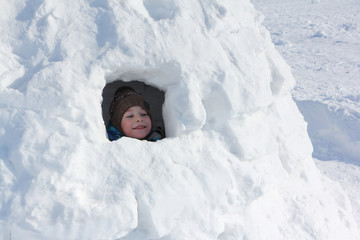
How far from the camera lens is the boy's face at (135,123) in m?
2.55

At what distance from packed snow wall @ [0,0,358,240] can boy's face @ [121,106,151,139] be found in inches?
14.7

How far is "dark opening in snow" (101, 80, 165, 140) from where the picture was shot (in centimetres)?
311

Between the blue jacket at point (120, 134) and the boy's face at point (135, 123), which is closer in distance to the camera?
the boy's face at point (135, 123)

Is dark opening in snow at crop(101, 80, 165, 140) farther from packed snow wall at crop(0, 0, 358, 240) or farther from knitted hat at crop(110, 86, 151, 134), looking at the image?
packed snow wall at crop(0, 0, 358, 240)

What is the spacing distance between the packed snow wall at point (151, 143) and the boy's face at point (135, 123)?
0.37 m

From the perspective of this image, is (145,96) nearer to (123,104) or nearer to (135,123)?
(123,104)

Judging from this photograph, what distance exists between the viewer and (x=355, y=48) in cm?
854

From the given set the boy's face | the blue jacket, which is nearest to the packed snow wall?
the boy's face

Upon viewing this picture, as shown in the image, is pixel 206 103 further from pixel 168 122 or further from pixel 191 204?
pixel 191 204

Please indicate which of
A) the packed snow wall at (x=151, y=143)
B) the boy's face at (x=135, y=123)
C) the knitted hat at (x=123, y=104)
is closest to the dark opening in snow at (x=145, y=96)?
the knitted hat at (x=123, y=104)

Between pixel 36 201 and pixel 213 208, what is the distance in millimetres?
832

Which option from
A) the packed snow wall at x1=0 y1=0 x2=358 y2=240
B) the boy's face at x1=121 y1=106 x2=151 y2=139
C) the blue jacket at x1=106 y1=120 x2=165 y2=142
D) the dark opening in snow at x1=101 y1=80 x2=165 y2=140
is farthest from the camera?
the dark opening in snow at x1=101 y1=80 x2=165 y2=140

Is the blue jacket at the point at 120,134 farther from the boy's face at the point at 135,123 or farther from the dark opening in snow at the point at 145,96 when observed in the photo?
the dark opening in snow at the point at 145,96

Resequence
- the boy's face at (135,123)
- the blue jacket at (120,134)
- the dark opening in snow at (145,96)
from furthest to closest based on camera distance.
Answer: the dark opening in snow at (145,96)
the blue jacket at (120,134)
the boy's face at (135,123)
